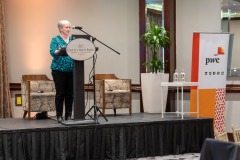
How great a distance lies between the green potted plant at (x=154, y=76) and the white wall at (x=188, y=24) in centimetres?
45

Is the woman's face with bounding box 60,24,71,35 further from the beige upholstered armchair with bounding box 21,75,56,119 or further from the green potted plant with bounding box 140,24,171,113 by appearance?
the green potted plant with bounding box 140,24,171,113

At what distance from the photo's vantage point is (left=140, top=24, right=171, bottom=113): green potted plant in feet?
27.2

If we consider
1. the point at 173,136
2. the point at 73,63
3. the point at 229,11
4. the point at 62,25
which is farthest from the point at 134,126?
the point at 229,11

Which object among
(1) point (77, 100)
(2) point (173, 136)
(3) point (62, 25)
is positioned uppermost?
(3) point (62, 25)

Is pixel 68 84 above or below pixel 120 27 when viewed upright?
below

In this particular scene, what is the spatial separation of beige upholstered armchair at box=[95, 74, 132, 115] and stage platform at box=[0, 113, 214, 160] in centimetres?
77

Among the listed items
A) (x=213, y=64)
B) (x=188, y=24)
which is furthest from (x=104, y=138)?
(x=188, y=24)

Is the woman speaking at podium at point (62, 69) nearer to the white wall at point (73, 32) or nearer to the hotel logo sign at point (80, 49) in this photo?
the hotel logo sign at point (80, 49)

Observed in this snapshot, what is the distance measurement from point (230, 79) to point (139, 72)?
5.70 ft

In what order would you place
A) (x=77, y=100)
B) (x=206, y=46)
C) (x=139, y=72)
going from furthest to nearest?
(x=139, y=72) → (x=206, y=46) → (x=77, y=100)

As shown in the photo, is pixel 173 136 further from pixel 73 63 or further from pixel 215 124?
pixel 73 63

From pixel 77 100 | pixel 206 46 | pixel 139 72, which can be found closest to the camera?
pixel 77 100

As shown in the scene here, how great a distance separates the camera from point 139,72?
9.02 m

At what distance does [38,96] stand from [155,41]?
7.63 ft
